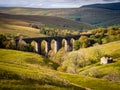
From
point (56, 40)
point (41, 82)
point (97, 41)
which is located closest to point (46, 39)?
point (56, 40)

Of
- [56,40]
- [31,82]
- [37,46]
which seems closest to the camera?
[31,82]

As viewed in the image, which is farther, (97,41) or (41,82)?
(97,41)

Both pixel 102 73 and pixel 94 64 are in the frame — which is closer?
pixel 102 73

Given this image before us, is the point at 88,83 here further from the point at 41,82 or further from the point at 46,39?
the point at 46,39

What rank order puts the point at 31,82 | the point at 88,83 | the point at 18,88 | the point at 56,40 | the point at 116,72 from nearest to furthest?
the point at 18,88
the point at 31,82
the point at 88,83
the point at 116,72
the point at 56,40

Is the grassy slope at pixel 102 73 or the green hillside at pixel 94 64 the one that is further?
the green hillside at pixel 94 64

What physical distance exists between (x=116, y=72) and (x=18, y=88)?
60315 millimetres

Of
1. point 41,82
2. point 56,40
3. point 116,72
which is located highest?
point 41,82

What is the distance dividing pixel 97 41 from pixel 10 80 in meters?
148

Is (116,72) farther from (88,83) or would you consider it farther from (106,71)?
(88,83)

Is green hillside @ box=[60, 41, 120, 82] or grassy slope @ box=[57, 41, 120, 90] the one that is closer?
grassy slope @ box=[57, 41, 120, 90]

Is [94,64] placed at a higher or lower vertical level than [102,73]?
lower

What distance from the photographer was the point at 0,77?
34.5 meters

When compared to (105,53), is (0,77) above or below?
above
